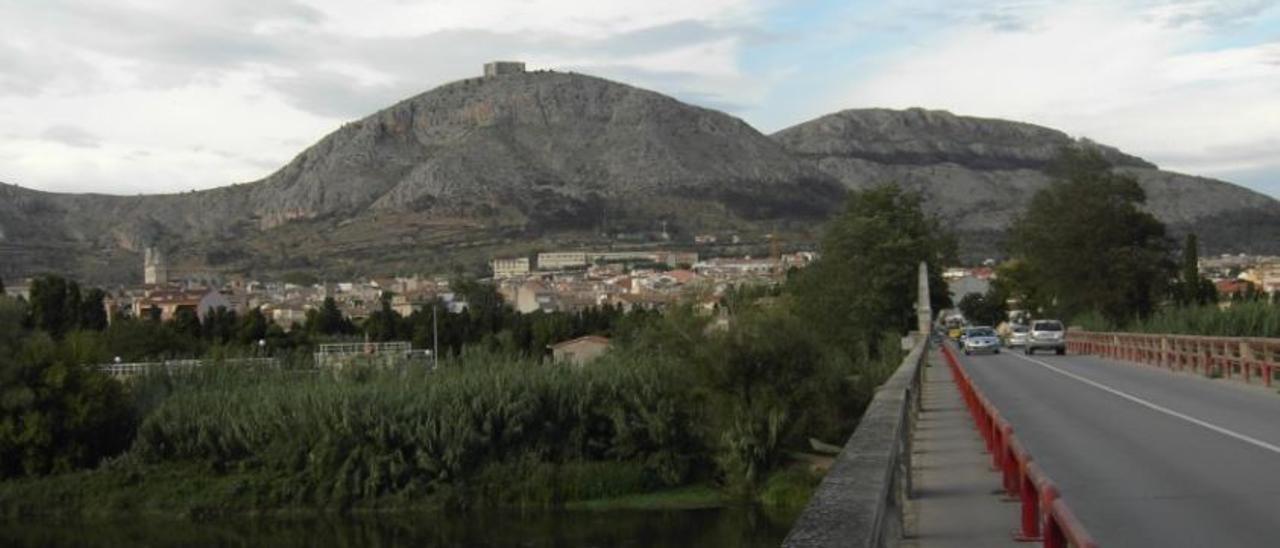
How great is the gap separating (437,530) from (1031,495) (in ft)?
132

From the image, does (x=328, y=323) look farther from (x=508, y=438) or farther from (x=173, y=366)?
(x=508, y=438)

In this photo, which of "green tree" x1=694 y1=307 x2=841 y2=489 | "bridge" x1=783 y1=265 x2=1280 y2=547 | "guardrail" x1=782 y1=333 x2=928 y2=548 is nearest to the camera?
"guardrail" x1=782 y1=333 x2=928 y2=548

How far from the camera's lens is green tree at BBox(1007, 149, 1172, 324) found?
78.7 m

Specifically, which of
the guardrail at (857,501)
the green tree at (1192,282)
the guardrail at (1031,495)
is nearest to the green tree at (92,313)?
the green tree at (1192,282)

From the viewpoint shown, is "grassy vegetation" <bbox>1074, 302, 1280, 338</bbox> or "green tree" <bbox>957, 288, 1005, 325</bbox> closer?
"grassy vegetation" <bbox>1074, 302, 1280, 338</bbox>

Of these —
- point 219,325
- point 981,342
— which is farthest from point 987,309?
point 981,342

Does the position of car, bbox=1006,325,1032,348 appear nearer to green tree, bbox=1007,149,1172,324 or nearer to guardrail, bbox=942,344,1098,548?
green tree, bbox=1007,149,1172,324

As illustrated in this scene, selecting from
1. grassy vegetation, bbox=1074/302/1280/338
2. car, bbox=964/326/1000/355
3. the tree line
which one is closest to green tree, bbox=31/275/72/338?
car, bbox=964/326/1000/355

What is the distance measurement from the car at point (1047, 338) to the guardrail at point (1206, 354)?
21.2 feet

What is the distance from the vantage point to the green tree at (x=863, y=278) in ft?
241

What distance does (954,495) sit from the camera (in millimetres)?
13047

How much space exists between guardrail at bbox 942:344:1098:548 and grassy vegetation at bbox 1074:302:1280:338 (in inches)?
1016

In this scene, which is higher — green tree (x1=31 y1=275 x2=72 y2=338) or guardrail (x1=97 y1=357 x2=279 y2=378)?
green tree (x1=31 y1=275 x2=72 y2=338)

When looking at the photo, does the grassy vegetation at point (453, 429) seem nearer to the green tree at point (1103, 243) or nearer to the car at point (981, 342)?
the car at point (981, 342)
